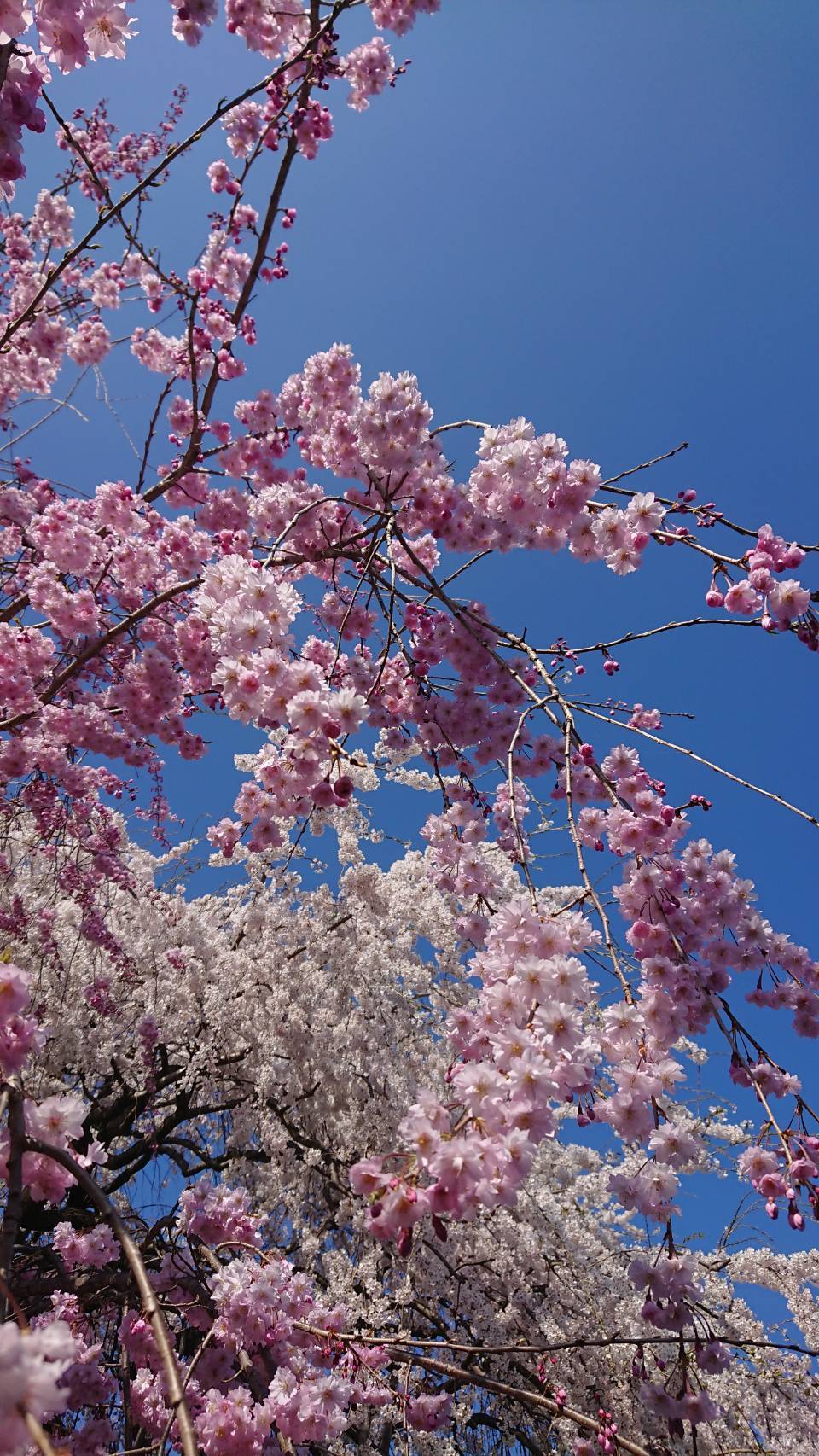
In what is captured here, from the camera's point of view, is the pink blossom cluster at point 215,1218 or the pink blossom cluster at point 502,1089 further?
the pink blossom cluster at point 215,1218

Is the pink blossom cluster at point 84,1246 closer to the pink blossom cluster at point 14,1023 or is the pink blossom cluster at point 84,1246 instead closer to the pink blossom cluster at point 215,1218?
the pink blossom cluster at point 215,1218

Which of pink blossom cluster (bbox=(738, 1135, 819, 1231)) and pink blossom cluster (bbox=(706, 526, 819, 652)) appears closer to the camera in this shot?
pink blossom cluster (bbox=(738, 1135, 819, 1231))

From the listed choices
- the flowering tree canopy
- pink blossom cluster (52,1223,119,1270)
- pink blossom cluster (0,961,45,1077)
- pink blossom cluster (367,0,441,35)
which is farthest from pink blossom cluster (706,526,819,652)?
pink blossom cluster (367,0,441,35)

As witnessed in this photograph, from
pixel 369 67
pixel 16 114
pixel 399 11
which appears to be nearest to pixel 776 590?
pixel 16 114

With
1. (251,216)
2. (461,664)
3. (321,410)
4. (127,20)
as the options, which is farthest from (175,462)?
(127,20)

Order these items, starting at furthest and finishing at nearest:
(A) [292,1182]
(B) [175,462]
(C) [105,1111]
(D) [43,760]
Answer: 1. (C) [105,1111]
2. (A) [292,1182]
3. (B) [175,462]
4. (D) [43,760]

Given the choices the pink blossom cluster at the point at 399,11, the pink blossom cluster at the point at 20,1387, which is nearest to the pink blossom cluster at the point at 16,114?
the pink blossom cluster at the point at 20,1387

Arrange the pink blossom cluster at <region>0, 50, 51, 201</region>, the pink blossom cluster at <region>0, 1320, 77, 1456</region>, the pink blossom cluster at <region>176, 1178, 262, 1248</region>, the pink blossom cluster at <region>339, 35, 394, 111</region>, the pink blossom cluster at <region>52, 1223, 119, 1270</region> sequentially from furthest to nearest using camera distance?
the pink blossom cluster at <region>339, 35, 394, 111</region>
the pink blossom cluster at <region>176, 1178, 262, 1248</region>
the pink blossom cluster at <region>52, 1223, 119, 1270</region>
the pink blossom cluster at <region>0, 50, 51, 201</region>
the pink blossom cluster at <region>0, 1320, 77, 1456</region>

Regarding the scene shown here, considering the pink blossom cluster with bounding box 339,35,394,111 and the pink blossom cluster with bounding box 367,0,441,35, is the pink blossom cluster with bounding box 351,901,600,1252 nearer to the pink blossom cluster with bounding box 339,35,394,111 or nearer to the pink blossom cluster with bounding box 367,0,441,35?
the pink blossom cluster with bounding box 367,0,441,35

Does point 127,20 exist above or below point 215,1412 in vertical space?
above

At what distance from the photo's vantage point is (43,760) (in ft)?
15.3

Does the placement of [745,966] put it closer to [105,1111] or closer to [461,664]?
[461,664]

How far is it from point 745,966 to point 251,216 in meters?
5.89

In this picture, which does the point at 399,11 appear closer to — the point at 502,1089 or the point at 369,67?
the point at 369,67
